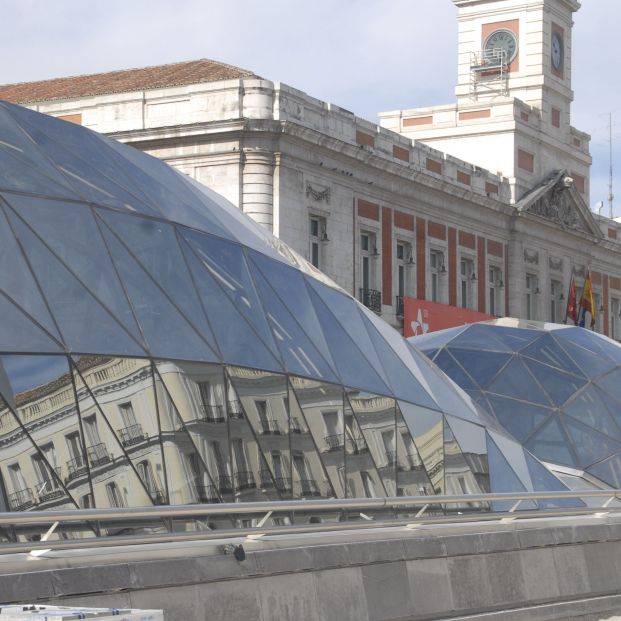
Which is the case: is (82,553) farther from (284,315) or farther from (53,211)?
(284,315)

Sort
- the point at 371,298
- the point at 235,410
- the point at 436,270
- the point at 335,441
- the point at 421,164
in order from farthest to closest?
the point at 436,270, the point at 421,164, the point at 371,298, the point at 335,441, the point at 235,410

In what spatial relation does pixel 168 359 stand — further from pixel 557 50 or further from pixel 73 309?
pixel 557 50

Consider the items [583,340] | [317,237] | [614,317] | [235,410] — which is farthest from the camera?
[614,317]

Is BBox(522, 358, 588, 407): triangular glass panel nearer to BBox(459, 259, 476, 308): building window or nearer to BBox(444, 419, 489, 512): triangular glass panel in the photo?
BBox(444, 419, 489, 512): triangular glass panel

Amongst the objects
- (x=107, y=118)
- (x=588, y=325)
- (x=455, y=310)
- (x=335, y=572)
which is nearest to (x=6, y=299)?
(x=335, y=572)

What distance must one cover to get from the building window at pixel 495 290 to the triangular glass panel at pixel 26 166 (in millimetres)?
52585

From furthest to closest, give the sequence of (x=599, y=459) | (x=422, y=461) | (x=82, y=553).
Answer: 1. (x=599, y=459)
2. (x=422, y=461)
3. (x=82, y=553)

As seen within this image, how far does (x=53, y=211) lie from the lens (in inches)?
488

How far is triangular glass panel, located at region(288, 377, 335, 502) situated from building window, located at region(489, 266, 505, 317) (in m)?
52.0

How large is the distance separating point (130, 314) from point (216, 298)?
1159 mm

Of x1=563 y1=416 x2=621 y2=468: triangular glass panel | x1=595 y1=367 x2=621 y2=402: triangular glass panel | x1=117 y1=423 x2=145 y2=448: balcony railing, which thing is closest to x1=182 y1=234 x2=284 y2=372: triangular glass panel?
x1=117 y1=423 x2=145 y2=448: balcony railing

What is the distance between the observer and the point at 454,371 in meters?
23.0

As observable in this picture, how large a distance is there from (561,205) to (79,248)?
6059cm

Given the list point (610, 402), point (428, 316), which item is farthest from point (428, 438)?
point (428, 316)
